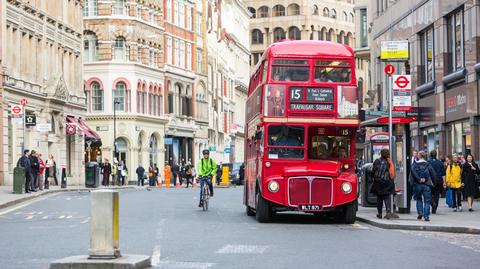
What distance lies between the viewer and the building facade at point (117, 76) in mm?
85250

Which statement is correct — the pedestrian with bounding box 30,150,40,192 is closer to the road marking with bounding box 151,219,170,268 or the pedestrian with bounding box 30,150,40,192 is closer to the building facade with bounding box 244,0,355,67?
the road marking with bounding box 151,219,170,268

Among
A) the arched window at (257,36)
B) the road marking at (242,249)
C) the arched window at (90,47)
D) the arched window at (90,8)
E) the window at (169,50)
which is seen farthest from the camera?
the arched window at (257,36)

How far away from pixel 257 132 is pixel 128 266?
1327 cm

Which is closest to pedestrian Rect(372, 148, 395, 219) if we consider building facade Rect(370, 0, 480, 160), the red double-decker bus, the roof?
the red double-decker bus

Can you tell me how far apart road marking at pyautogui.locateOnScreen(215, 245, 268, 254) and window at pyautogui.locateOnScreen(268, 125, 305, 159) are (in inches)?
294

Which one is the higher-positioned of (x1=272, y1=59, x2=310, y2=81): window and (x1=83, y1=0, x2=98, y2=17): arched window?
(x1=83, y1=0, x2=98, y2=17): arched window

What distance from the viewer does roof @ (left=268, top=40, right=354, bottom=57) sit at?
26.5 metres

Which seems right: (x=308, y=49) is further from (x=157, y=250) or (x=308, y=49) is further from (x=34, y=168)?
(x=34, y=168)

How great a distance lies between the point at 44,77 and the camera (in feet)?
207

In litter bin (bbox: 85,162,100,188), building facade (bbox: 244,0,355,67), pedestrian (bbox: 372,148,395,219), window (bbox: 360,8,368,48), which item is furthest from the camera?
building facade (bbox: 244,0,355,67)

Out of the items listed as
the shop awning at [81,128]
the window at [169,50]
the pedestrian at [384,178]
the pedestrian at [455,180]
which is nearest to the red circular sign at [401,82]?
the pedestrian at [384,178]

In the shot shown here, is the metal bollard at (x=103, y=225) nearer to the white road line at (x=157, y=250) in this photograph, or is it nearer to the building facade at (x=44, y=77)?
the white road line at (x=157, y=250)

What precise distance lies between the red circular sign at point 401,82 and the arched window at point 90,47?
197ft

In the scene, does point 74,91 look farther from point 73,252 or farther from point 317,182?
point 73,252
